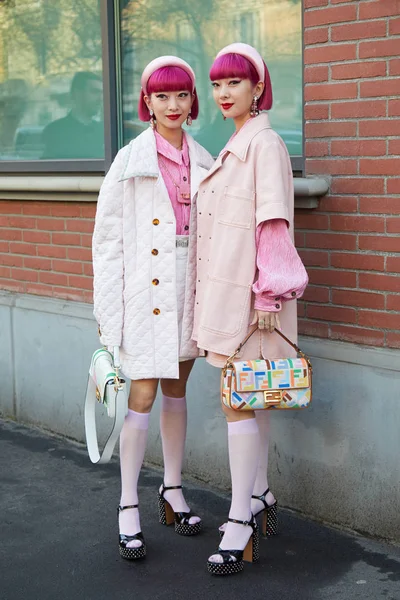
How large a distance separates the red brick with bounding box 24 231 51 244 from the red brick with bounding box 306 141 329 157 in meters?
2.13

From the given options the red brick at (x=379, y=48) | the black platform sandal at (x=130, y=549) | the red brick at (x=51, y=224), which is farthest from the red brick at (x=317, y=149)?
the red brick at (x=51, y=224)

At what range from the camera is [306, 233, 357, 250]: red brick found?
421cm

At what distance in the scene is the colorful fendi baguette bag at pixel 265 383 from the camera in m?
3.69

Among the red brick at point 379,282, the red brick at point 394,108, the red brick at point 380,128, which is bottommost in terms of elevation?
the red brick at point 379,282

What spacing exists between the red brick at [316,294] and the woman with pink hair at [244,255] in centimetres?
49

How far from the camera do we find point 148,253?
394cm

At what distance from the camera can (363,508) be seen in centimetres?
424

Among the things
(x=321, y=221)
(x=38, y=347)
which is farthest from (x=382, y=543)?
(x=38, y=347)

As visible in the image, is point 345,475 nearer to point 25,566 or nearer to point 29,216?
point 25,566

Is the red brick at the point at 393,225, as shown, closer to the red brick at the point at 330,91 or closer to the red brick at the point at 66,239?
the red brick at the point at 330,91

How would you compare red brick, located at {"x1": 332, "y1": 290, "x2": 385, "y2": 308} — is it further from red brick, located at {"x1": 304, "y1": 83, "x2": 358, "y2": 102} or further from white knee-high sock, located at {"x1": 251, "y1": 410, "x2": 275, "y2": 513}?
red brick, located at {"x1": 304, "y1": 83, "x2": 358, "y2": 102}

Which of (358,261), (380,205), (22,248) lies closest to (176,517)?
(358,261)

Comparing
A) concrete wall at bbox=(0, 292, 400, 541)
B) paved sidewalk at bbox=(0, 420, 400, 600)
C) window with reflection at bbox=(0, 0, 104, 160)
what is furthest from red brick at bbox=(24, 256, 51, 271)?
paved sidewalk at bbox=(0, 420, 400, 600)

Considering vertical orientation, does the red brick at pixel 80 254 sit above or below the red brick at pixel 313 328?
above
